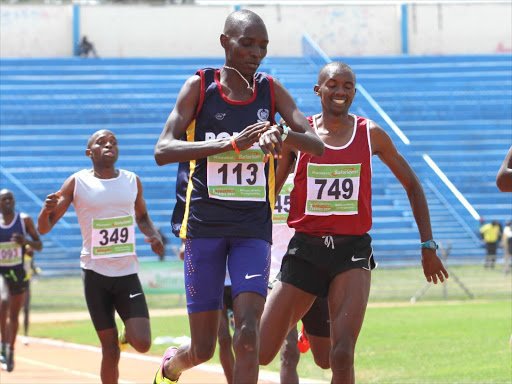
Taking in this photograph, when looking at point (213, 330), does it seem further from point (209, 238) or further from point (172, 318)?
point (172, 318)

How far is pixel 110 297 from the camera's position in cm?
869

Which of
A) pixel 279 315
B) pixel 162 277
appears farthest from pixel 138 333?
pixel 162 277

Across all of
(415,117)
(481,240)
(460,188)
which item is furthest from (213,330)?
(415,117)

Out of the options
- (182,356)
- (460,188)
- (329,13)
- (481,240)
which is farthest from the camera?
(329,13)

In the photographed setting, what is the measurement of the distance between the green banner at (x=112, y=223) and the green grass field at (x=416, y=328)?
294 cm

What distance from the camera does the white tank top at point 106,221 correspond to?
862 cm

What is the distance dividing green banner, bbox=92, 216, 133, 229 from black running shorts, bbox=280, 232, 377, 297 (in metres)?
2.33

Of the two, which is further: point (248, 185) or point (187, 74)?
point (187, 74)

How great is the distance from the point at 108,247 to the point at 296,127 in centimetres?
309

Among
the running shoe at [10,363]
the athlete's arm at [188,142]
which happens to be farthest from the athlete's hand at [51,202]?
the running shoe at [10,363]

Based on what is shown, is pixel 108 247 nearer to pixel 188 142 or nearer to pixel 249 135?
pixel 188 142

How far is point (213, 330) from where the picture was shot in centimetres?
612

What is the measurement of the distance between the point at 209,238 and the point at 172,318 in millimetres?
13509

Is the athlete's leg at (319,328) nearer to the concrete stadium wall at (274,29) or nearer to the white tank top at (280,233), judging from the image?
the white tank top at (280,233)
